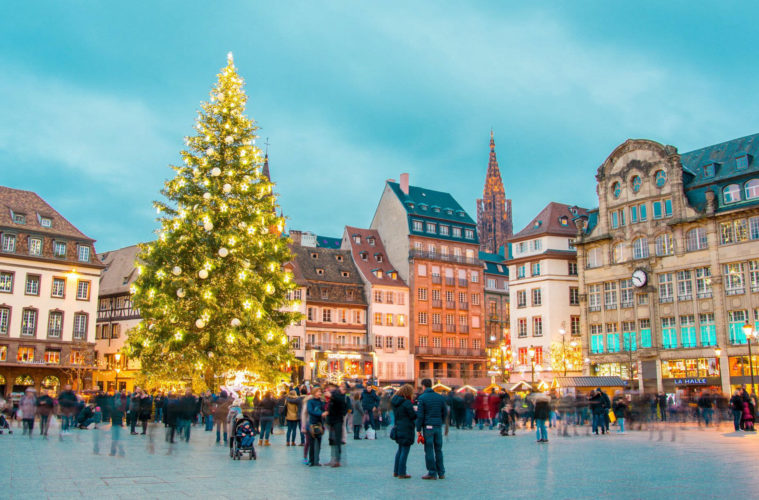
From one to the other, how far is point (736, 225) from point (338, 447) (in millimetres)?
44835

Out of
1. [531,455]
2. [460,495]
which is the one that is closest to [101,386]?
[531,455]

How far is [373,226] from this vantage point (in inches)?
3273

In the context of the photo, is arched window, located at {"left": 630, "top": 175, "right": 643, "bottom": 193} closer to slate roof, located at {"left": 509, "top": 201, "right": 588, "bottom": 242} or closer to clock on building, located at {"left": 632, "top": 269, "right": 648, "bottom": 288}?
clock on building, located at {"left": 632, "top": 269, "right": 648, "bottom": 288}

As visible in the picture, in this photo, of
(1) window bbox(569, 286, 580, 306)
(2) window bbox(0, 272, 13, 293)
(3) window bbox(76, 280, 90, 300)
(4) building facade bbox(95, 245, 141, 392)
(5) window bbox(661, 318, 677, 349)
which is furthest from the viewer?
(1) window bbox(569, 286, 580, 306)

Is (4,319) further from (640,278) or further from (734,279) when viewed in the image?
(734,279)

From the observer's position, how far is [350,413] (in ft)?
90.0

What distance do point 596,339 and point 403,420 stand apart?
167 feet

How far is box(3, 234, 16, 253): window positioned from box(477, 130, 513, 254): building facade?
106m

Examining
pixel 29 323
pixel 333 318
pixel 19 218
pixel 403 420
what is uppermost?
pixel 19 218

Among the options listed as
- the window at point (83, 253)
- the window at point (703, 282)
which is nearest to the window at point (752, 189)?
the window at point (703, 282)

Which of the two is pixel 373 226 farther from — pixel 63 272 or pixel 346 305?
pixel 63 272

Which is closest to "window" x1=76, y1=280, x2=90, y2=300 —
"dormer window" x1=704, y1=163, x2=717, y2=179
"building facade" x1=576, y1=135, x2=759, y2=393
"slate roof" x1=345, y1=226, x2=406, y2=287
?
"slate roof" x1=345, y1=226, x2=406, y2=287

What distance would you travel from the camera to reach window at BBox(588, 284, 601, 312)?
6116 cm

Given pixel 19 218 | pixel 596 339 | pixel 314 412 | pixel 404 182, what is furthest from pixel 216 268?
pixel 404 182
